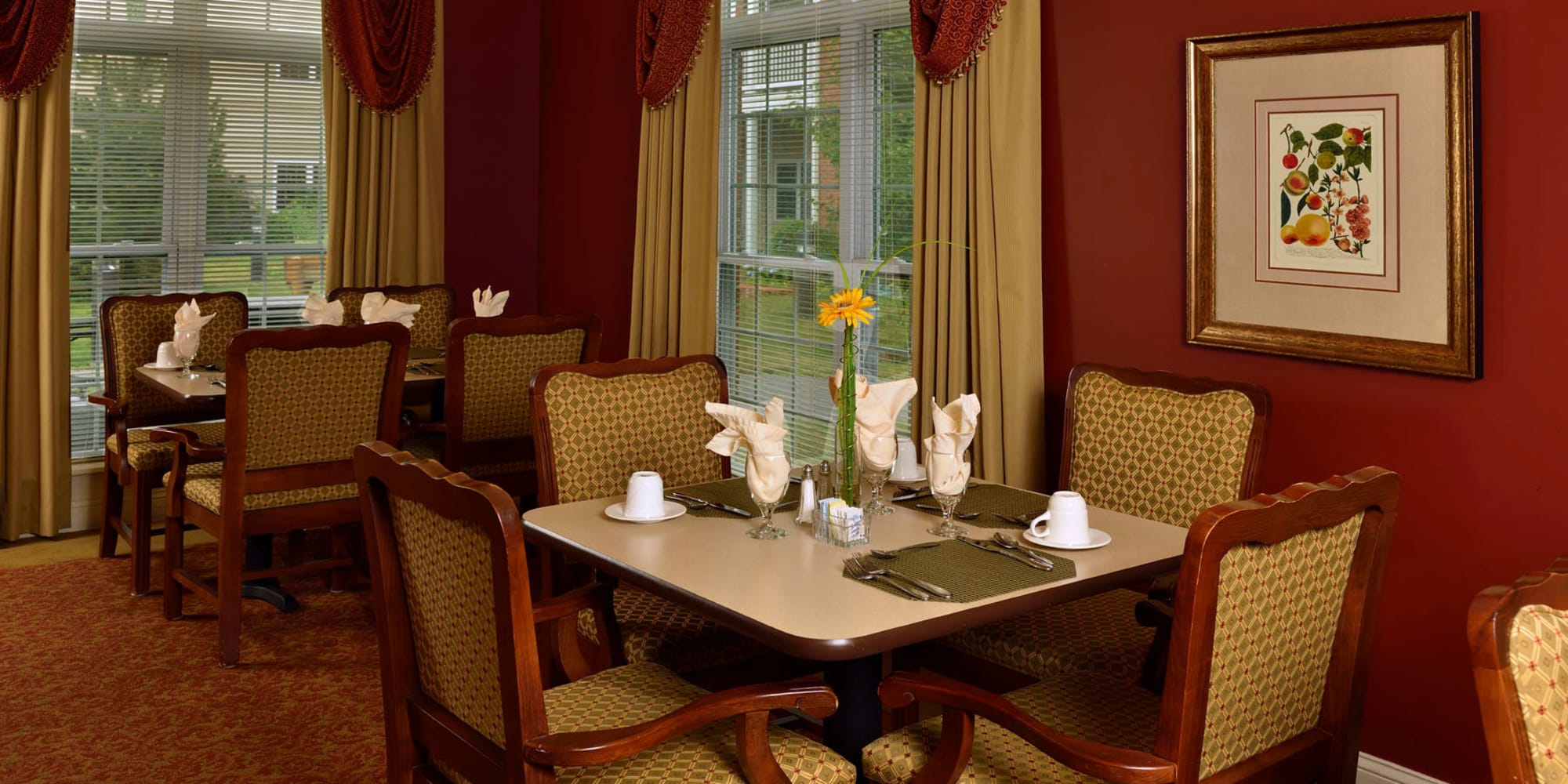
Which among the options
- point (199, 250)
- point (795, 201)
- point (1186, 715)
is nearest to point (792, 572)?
point (1186, 715)

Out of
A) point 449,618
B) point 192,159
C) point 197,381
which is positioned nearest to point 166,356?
point 197,381

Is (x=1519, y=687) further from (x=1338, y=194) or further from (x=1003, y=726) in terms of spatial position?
(x=1338, y=194)

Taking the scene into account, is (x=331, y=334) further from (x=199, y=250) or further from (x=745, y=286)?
(x=199, y=250)

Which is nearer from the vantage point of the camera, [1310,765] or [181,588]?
[1310,765]

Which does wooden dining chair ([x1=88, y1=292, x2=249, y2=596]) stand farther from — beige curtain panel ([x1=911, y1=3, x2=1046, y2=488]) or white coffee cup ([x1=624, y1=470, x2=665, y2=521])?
beige curtain panel ([x1=911, y1=3, x2=1046, y2=488])

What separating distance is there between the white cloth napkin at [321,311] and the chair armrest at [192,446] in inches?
40.4

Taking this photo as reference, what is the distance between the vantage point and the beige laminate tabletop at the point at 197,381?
172 inches

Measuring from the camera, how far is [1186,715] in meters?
1.93

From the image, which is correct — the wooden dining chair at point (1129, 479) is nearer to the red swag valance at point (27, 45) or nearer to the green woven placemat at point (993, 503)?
the green woven placemat at point (993, 503)

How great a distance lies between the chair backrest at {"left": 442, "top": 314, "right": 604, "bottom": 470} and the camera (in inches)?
174

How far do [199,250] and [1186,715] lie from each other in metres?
5.08

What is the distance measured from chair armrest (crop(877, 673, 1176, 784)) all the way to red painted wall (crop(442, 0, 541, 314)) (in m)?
4.61

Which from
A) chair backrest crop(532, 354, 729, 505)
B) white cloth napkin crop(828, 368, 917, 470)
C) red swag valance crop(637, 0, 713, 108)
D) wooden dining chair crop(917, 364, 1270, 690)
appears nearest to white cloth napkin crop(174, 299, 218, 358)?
red swag valance crop(637, 0, 713, 108)

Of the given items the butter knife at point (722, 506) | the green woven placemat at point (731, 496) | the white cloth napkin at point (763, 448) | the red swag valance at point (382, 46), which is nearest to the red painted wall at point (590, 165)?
the red swag valance at point (382, 46)
